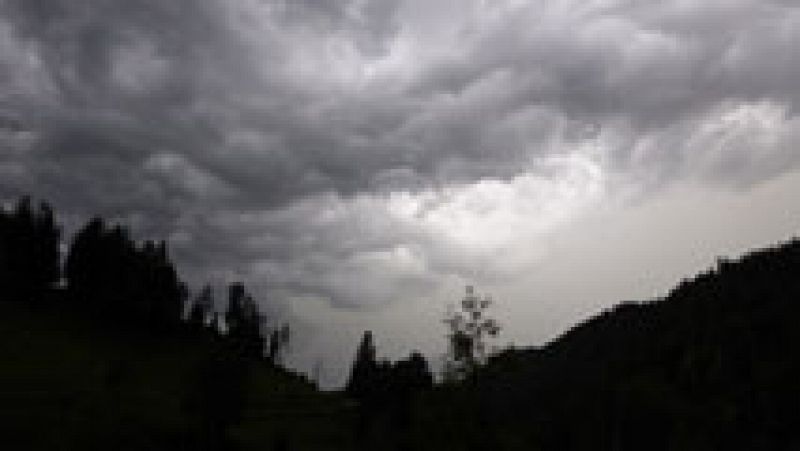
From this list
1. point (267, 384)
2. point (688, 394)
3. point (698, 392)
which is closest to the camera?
point (688, 394)

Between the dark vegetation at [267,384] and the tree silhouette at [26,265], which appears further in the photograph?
the tree silhouette at [26,265]

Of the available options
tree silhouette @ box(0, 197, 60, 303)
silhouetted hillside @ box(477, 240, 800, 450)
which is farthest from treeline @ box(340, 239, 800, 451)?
tree silhouette @ box(0, 197, 60, 303)

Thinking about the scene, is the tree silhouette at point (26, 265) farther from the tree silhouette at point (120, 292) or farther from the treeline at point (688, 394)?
the treeline at point (688, 394)

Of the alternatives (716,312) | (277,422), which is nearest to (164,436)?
(277,422)

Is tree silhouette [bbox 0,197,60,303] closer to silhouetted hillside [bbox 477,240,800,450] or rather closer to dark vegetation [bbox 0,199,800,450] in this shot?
dark vegetation [bbox 0,199,800,450]

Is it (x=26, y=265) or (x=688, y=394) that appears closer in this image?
(x=688, y=394)

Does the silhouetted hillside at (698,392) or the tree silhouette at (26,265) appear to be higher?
the tree silhouette at (26,265)

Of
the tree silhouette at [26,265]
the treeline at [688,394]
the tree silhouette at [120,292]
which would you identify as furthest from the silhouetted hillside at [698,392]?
the tree silhouette at [26,265]

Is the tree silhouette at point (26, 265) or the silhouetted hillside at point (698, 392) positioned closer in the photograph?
the silhouetted hillside at point (698, 392)

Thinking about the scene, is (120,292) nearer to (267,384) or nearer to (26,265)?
(26,265)

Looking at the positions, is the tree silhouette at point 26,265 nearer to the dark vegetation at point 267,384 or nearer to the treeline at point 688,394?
the dark vegetation at point 267,384

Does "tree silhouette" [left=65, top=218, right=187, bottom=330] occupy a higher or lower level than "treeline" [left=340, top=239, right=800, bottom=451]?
higher

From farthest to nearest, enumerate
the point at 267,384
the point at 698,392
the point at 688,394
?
the point at 267,384, the point at 698,392, the point at 688,394

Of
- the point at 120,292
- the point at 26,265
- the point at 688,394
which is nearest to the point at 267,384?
the point at 120,292
